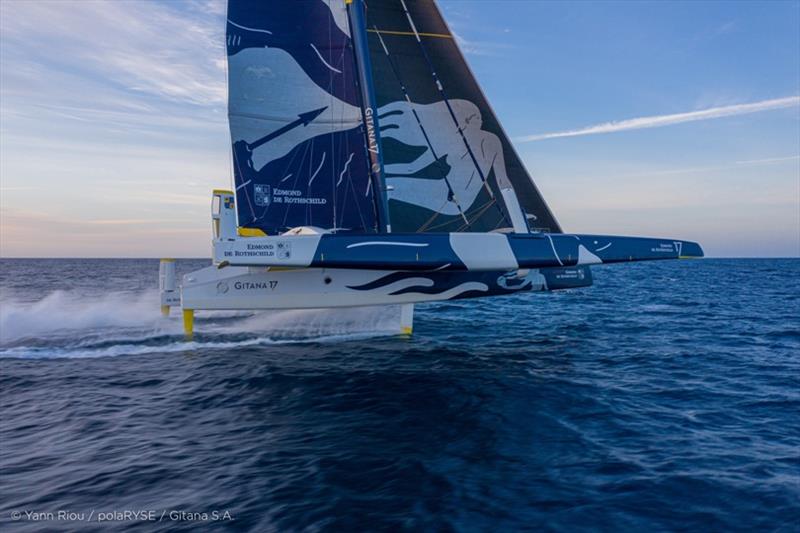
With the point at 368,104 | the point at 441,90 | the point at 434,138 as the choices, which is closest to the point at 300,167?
the point at 368,104

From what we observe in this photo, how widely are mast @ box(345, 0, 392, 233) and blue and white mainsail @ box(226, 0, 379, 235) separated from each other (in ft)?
0.99

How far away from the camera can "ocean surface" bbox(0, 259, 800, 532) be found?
4047 mm

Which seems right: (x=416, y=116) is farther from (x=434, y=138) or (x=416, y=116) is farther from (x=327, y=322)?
(x=327, y=322)

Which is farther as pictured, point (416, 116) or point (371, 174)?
point (416, 116)

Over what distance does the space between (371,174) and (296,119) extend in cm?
199

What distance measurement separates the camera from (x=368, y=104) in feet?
32.7

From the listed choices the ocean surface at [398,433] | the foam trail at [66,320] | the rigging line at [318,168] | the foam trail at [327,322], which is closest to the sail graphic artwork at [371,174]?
the rigging line at [318,168]

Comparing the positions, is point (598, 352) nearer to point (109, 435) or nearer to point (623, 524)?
point (623, 524)

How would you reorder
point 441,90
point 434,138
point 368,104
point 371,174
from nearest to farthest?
point 368,104, point 371,174, point 441,90, point 434,138

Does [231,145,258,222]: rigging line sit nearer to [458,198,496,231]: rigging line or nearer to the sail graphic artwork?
the sail graphic artwork

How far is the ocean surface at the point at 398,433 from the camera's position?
4047mm

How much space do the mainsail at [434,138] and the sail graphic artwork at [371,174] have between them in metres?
0.02

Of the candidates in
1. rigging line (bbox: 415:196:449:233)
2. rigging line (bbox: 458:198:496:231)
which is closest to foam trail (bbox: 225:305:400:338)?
rigging line (bbox: 415:196:449:233)

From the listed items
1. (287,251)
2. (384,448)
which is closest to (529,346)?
(287,251)
